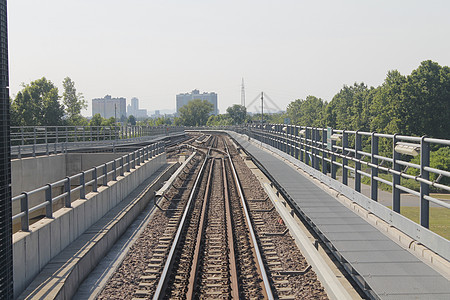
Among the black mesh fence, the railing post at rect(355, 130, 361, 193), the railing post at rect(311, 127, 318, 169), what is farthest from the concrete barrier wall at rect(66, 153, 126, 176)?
the black mesh fence

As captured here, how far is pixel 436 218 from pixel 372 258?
17857mm

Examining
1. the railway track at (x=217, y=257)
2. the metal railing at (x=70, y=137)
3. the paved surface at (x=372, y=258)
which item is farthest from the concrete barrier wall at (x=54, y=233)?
the metal railing at (x=70, y=137)

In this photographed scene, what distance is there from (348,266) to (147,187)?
12.7m

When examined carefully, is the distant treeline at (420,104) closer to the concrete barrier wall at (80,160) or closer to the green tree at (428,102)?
the green tree at (428,102)

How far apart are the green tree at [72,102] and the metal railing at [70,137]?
21.6 metres

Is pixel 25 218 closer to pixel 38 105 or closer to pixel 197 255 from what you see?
pixel 197 255

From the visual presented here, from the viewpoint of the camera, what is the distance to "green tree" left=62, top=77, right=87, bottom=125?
96.1 m

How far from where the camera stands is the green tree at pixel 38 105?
232ft

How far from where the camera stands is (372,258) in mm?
8039

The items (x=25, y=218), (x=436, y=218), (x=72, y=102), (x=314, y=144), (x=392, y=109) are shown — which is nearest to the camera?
(x=25, y=218)

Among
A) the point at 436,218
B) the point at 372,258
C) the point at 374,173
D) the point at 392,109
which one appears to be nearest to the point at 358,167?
the point at 374,173

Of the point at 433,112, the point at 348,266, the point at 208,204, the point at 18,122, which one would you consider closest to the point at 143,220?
the point at 208,204

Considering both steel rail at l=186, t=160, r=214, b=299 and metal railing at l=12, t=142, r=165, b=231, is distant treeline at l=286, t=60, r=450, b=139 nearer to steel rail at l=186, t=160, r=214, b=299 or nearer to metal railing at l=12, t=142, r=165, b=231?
metal railing at l=12, t=142, r=165, b=231

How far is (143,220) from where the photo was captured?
15.1 m
